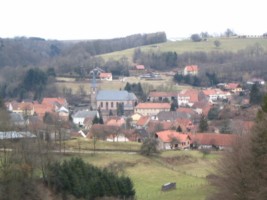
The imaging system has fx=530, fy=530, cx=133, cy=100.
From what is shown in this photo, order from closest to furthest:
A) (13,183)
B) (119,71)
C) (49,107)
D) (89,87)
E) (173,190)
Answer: (13,183) → (173,190) → (49,107) → (89,87) → (119,71)

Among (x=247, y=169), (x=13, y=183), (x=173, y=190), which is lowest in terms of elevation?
(x=173, y=190)

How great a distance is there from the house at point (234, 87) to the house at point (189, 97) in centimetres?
653

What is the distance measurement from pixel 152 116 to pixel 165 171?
3082 cm

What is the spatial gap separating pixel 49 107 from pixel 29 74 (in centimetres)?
1209

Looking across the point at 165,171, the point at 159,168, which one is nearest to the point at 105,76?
the point at 159,168

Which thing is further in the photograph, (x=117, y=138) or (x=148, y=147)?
(x=117, y=138)

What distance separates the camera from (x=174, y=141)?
1567 inches

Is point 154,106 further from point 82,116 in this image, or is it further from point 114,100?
point 82,116

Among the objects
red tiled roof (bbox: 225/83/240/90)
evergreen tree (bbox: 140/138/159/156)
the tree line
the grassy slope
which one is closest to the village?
red tiled roof (bbox: 225/83/240/90)

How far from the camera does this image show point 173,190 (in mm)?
26688

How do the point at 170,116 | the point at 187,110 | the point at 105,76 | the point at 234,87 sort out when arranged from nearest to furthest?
the point at 170,116 → the point at 187,110 → the point at 234,87 → the point at 105,76

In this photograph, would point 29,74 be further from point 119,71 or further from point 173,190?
point 173,190

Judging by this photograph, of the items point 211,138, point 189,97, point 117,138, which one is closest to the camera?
point 211,138

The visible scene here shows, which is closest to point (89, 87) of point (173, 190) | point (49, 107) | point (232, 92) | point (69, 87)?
point (69, 87)
